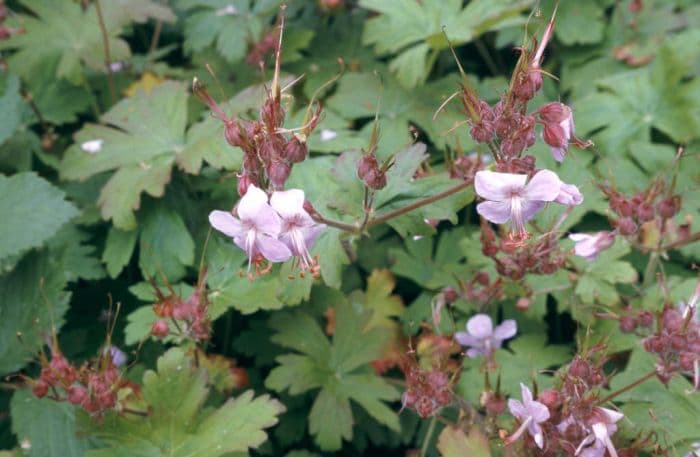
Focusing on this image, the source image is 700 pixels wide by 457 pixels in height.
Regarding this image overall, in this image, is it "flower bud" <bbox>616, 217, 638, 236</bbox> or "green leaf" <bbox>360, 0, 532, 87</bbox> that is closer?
"flower bud" <bbox>616, 217, 638, 236</bbox>

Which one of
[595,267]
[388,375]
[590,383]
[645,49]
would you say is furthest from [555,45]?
[590,383]

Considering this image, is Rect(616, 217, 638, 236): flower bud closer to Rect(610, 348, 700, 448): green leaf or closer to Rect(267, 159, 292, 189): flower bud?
Rect(610, 348, 700, 448): green leaf

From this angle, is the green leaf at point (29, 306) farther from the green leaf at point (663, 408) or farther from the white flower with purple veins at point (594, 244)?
the green leaf at point (663, 408)

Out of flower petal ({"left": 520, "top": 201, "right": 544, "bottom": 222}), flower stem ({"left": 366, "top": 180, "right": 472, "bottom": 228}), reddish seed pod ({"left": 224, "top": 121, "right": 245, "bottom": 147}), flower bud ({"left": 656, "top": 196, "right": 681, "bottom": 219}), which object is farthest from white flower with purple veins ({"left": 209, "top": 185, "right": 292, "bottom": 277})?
flower bud ({"left": 656, "top": 196, "right": 681, "bottom": 219})

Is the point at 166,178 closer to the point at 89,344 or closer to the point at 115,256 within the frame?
the point at 115,256

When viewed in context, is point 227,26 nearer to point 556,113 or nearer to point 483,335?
point 483,335

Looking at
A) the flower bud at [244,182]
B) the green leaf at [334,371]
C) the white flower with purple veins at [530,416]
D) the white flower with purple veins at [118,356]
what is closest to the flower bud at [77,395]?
the white flower with purple veins at [118,356]
